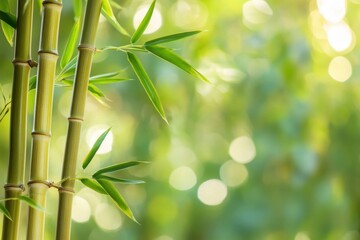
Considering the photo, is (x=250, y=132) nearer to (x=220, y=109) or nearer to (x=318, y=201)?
(x=220, y=109)

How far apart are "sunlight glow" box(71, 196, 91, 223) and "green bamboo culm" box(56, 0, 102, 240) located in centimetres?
208

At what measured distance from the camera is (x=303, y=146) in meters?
2.63

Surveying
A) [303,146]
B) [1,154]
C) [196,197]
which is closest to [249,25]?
[303,146]

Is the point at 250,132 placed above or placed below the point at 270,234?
above

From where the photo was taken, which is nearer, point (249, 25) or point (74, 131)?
point (74, 131)

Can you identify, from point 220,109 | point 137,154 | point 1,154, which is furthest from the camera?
point 220,109

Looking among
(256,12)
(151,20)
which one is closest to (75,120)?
(151,20)

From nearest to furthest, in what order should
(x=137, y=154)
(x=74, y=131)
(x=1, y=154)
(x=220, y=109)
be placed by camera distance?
(x=74, y=131) → (x=1, y=154) → (x=137, y=154) → (x=220, y=109)

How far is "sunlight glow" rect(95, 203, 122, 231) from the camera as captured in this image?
2842 millimetres

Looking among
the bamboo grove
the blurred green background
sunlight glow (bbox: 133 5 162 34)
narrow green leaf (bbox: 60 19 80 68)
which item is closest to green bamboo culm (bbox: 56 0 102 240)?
the bamboo grove

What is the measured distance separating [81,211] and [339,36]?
3.50 feet

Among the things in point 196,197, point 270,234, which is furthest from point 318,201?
point 196,197

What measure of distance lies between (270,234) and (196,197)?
0.92 feet

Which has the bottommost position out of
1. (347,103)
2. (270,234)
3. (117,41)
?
(270,234)
